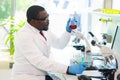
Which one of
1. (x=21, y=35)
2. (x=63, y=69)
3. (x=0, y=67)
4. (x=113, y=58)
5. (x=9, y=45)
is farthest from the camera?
(x=9, y=45)

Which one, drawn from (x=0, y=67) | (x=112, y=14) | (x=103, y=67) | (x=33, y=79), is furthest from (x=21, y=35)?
(x=0, y=67)

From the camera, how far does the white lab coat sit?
2.03 m

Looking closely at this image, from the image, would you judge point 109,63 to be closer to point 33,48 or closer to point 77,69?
point 77,69

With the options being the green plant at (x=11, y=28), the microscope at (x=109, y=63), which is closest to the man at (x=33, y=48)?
the microscope at (x=109, y=63)

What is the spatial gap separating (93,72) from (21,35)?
73 centimetres

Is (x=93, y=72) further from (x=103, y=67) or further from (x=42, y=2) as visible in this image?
(x=42, y=2)

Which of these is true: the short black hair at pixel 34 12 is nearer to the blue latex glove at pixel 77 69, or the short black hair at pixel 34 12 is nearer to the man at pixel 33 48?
the man at pixel 33 48

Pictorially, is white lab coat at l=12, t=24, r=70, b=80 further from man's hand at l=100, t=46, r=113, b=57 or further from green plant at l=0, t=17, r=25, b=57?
green plant at l=0, t=17, r=25, b=57

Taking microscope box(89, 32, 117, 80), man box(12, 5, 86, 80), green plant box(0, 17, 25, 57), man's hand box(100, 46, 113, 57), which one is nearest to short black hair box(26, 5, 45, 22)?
man box(12, 5, 86, 80)

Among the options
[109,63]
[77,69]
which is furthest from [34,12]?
[109,63]

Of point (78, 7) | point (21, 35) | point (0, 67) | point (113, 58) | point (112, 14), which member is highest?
point (78, 7)

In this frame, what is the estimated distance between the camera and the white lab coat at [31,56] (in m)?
2.03

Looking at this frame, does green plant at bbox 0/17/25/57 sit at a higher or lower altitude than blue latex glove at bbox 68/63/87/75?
higher

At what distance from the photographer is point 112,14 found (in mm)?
2607
